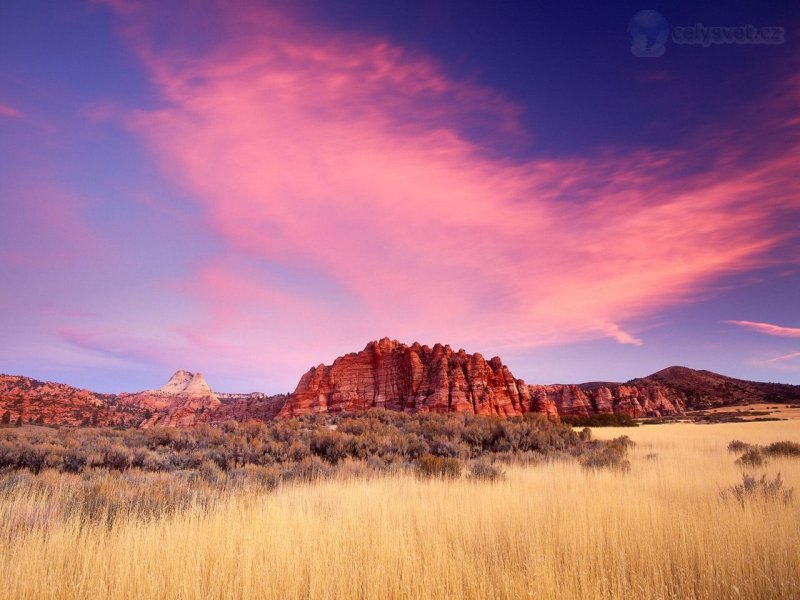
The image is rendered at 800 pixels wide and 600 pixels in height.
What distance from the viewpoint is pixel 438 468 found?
10445 mm

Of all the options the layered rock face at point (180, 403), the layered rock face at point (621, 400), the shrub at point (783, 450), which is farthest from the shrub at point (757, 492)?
the layered rock face at point (621, 400)

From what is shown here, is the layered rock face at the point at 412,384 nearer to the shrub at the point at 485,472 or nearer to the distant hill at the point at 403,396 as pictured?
the distant hill at the point at 403,396

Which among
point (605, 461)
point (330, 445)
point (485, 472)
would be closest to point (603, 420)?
point (605, 461)

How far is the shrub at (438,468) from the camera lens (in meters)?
10.1

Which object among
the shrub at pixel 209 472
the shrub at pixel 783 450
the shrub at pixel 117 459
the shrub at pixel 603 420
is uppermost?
the shrub at pixel 117 459

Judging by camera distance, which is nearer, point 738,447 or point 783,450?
point 783,450

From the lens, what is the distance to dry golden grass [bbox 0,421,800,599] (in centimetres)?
366

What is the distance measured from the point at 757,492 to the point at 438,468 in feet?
20.6

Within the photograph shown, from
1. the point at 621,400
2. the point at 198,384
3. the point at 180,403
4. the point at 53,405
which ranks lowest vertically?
the point at 621,400

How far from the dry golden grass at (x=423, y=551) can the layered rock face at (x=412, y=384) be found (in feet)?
190

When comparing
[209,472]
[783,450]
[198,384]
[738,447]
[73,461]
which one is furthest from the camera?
[198,384]

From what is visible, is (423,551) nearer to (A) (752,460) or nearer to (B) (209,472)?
(B) (209,472)

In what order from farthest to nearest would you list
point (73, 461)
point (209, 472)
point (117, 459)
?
1. point (117, 459)
2. point (73, 461)
3. point (209, 472)

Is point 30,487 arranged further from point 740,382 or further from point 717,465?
point 740,382
